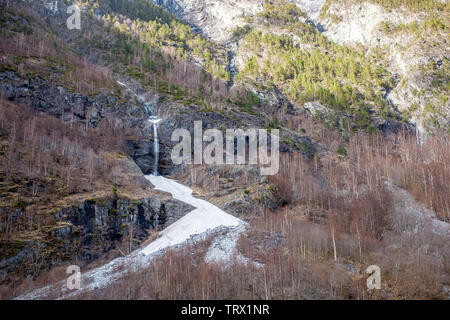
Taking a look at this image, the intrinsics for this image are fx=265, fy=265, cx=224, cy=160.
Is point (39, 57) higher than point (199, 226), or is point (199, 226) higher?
point (39, 57)

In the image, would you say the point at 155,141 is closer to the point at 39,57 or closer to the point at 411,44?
the point at 39,57

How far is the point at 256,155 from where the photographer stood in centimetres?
4769

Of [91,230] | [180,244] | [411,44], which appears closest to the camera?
[180,244]

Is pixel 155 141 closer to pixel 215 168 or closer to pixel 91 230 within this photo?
pixel 215 168

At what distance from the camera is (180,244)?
2080 centimetres

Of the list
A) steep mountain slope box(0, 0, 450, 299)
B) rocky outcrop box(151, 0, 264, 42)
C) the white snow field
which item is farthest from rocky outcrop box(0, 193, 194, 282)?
rocky outcrop box(151, 0, 264, 42)

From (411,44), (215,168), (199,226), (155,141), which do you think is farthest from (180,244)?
(411,44)

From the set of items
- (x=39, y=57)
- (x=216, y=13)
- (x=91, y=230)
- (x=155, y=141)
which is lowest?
(x=91, y=230)

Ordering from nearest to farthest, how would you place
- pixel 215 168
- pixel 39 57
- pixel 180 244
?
1. pixel 180 244
2. pixel 215 168
3. pixel 39 57

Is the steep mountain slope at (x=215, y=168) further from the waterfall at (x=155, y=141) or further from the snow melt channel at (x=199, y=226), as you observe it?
the waterfall at (x=155, y=141)

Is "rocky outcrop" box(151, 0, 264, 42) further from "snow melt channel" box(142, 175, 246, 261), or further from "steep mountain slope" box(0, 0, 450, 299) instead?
"snow melt channel" box(142, 175, 246, 261)

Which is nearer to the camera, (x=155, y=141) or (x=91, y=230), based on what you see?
(x=91, y=230)

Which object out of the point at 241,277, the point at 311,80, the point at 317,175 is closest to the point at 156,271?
the point at 241,277

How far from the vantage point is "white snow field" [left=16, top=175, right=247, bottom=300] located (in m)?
14.7
